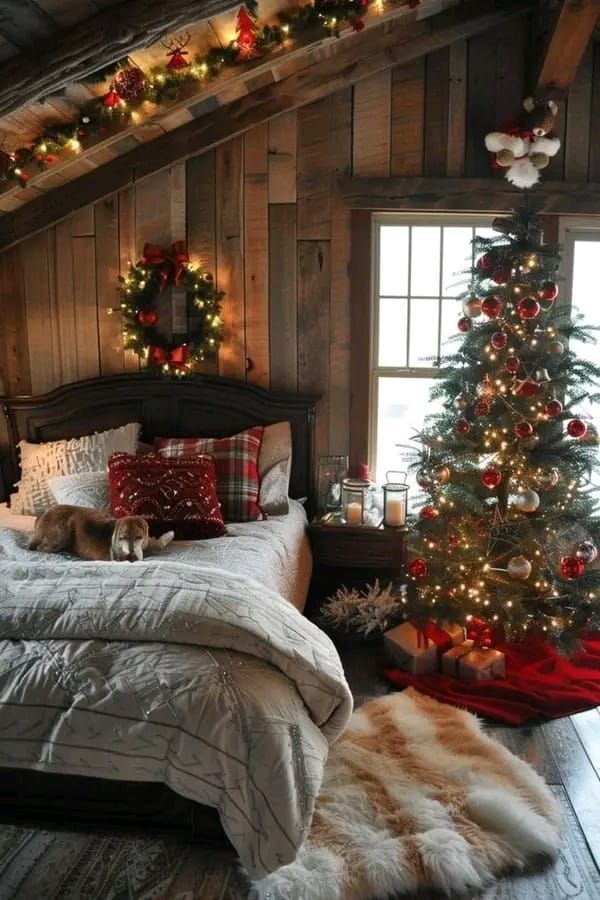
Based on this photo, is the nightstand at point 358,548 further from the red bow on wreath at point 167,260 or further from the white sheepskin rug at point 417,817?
the red bow on wreath at point 167,260

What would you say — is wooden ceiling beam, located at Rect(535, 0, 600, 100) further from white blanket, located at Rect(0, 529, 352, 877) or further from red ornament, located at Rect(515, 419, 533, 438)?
white blanket, located at Rect(0, 529, 352, 877)

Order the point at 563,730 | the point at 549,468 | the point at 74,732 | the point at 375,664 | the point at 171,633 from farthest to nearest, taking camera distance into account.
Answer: the point at 375,664, the point at 549,468, the point at 563,730, the point at 171,633, the point at 74,732

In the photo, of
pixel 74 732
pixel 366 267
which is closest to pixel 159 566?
pixel 74 732

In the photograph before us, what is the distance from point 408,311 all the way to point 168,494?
1.72 m

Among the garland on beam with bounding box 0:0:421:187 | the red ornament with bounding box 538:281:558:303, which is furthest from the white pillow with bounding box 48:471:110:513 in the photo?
the red ornament with bounding box 538:281:558:303

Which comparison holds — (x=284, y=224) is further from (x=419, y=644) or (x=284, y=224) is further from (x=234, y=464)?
(x=419, y=644)

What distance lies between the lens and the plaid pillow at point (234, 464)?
3.64 metres

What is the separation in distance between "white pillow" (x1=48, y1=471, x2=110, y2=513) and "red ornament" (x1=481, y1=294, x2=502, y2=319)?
6.48 feet

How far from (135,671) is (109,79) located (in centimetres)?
240

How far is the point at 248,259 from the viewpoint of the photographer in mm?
4035

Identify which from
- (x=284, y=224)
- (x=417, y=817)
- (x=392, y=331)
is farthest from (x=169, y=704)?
(x=284, y=224)

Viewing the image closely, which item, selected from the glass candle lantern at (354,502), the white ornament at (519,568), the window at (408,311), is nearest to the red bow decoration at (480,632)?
the white ornament at (519,568)

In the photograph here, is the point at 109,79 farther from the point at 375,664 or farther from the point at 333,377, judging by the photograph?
the point at 375,664

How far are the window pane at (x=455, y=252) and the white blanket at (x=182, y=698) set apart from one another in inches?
96.7
